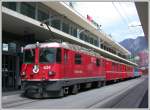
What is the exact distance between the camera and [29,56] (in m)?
20.0

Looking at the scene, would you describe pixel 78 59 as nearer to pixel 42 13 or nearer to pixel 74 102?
pixel 74 102

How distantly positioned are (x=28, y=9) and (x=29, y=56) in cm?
975

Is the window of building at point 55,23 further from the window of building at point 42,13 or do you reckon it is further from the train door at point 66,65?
the train door at point 66,65

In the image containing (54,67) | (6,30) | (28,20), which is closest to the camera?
(54,67)

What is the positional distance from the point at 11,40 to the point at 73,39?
454 inches

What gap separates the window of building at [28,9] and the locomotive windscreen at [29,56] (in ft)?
26.5

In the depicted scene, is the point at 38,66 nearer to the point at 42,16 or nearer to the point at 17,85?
the point at 17,85

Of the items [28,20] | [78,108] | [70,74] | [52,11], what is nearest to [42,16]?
[52,11]

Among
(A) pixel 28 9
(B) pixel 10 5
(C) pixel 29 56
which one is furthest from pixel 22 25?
(C) pixel 29 56

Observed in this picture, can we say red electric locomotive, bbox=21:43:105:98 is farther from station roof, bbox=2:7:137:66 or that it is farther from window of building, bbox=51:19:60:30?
window of building, bbox=51:19:60:30

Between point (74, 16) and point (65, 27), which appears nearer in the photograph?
point (65, 27)

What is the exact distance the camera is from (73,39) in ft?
129

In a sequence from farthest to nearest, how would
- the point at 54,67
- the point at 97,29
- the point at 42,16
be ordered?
the point at 97,29 → the point at 42,16 → the point at 54,67

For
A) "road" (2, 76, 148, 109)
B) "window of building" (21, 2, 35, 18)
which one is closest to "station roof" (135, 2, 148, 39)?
"road" (2, 76, 148, 109)
